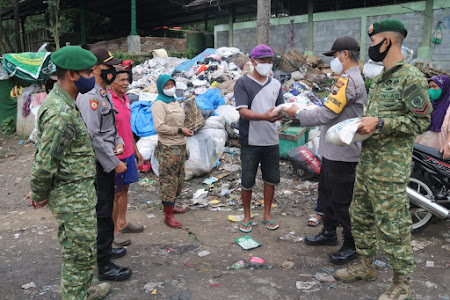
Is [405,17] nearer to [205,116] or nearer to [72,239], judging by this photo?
[205,116]

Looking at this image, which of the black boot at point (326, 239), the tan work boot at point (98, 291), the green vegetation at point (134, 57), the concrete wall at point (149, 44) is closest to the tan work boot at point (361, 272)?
the black boot at point (326, 239)

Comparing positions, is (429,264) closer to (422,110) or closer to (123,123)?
(422,110)

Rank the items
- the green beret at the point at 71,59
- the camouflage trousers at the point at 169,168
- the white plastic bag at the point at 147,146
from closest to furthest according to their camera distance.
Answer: the green beret at the point at 71,59
the camouflage trousers at the point at 169,168
the white plastic bag at the point at 147,146

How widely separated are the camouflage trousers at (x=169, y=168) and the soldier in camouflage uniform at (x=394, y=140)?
204cm

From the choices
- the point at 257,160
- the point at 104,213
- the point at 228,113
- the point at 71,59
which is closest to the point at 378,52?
the point at 257,160

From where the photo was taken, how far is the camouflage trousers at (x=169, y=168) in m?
3.85

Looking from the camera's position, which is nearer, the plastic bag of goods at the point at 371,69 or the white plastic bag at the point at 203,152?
the white plastic bag at the point at 203,152

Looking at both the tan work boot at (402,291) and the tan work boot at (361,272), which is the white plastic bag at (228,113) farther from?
the tan work boot at (402,291)

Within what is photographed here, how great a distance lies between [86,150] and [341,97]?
1989 mm

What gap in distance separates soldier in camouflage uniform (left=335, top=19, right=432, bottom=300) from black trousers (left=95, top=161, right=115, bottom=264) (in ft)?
6.52

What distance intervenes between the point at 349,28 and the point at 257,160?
9119 millimetres

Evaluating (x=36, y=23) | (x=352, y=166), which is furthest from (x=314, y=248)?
(x=36, y=23)

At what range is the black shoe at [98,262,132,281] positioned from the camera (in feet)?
9.44

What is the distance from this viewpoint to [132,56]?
14.0 metres
